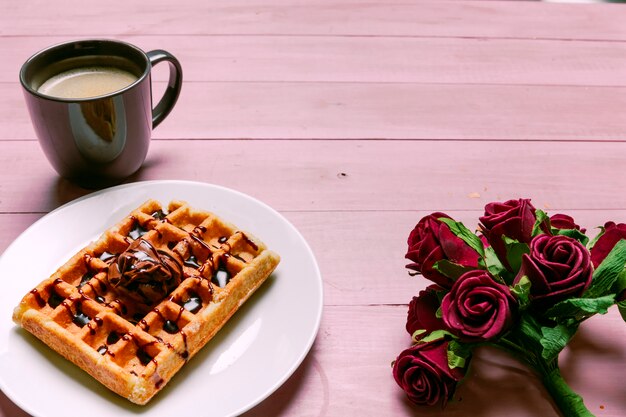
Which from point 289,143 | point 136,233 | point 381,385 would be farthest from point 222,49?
point 381,385

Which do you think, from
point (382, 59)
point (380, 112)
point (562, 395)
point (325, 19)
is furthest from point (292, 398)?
point (325, 19)

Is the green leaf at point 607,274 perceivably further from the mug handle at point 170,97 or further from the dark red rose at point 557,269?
the mug handle at point 170,97

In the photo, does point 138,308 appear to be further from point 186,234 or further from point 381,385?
point 381,385

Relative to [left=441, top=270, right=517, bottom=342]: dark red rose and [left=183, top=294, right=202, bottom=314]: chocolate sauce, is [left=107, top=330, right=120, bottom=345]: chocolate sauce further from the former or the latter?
[left=441, top=270, right=517, bottom=342]: dark red rose

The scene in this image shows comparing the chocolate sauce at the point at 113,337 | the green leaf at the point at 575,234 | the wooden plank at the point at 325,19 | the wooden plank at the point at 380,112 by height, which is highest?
the wooden plank at the point at 325,19

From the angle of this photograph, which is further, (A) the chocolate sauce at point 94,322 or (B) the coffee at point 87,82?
(B) the coffee at point 87,82

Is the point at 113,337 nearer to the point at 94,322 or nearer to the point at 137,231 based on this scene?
the point at 94,322

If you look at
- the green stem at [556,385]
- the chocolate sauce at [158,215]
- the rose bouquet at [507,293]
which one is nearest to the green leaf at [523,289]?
the rose bouquet at [507,293]

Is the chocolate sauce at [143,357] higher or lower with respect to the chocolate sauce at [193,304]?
lower
